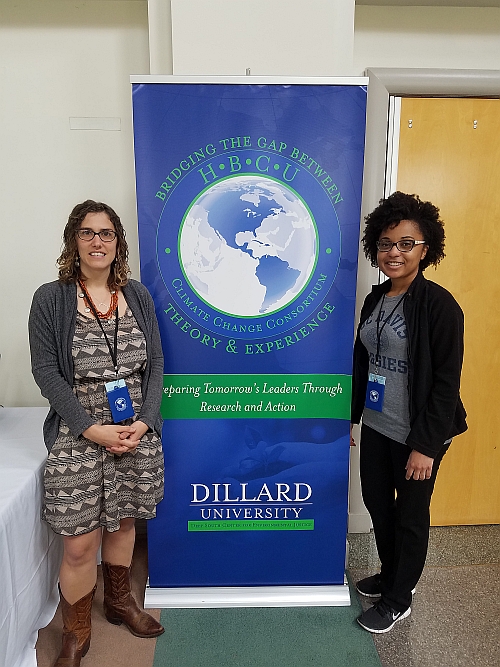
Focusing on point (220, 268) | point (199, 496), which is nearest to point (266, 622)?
point (199, 496)

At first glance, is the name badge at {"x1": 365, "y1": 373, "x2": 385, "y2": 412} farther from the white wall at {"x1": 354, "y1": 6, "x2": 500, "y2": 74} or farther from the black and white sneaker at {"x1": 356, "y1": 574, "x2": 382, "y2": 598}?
the white wall at {"x1": 354, "y1": 6, "x2": 500, "y2": 74}

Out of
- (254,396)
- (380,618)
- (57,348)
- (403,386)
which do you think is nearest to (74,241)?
(57,348)

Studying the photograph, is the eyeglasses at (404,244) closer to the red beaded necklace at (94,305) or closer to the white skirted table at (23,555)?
the red beaded necklace at (94,305)

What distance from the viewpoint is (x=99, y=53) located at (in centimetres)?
223

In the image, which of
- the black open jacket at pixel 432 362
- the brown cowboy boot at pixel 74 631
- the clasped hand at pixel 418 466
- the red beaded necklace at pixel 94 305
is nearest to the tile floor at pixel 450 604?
the clasped hand at pixel 418 466

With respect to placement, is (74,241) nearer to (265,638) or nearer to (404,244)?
(404,244)

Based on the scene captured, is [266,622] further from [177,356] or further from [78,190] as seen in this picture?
[78,190]

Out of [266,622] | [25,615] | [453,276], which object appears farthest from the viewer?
[453,276]

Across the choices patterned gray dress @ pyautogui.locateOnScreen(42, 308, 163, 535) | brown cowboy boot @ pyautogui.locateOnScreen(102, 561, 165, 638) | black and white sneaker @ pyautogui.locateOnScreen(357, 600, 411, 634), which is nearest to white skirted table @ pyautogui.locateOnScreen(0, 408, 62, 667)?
patterned gray dress @ pyautogui.locateOnScreen(42, 308, 163, 535)

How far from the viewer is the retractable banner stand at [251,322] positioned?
5.84 ft

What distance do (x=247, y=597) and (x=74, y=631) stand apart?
686 millimetres

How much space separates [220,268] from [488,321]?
153 cm

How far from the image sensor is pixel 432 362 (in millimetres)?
1699

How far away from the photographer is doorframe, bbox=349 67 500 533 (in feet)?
7.29
